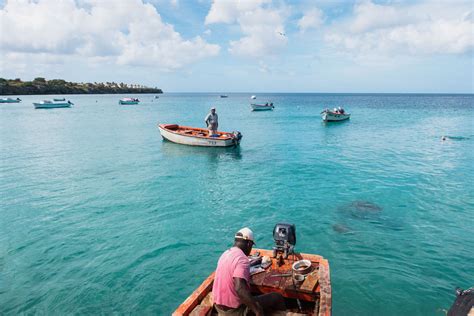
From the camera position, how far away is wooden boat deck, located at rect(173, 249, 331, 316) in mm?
5625

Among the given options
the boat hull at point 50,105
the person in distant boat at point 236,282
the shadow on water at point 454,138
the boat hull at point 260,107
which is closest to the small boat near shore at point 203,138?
the person in distant boat at point 236,282

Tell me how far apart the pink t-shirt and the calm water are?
3.77 metres

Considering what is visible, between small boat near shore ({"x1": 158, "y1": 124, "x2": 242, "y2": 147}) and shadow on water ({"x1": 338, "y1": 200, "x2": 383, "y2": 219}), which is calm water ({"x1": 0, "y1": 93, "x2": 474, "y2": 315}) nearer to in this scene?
shadow on water ({"x1": 338, "y1": 200, "x2": 383, "y2": 219})

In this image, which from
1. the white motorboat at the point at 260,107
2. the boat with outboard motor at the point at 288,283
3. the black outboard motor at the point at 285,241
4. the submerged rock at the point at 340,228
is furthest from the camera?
the white motorboat at the point at 260,107

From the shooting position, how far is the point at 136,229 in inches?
475

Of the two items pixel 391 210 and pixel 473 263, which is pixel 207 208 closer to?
pixel 391 210

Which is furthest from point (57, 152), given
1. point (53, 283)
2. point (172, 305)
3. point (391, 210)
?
point (391, 210)

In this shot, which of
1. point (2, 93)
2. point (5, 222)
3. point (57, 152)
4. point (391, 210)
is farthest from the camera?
point (2, 93)

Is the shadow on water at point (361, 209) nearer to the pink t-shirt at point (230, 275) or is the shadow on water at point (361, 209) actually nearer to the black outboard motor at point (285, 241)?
the black outboard motor at point (285, 241)

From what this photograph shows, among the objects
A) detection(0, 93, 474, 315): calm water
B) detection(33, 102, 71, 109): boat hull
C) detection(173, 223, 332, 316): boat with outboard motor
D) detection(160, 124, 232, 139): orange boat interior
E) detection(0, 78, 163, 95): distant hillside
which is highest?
detection(0, 78, 163, 95): distant hillside

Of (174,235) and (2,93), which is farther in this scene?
(2,93)

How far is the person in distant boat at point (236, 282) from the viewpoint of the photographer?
15.5ft

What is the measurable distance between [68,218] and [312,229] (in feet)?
33.1

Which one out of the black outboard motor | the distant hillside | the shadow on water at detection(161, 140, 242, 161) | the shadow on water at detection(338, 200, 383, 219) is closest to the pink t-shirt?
the black outboard motor
